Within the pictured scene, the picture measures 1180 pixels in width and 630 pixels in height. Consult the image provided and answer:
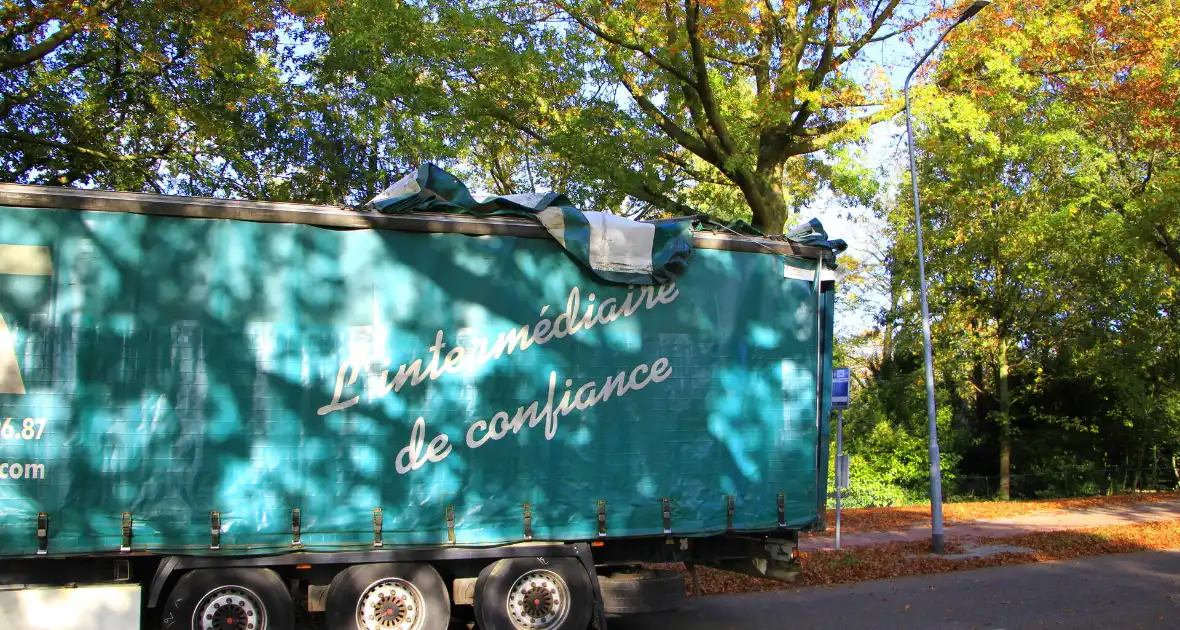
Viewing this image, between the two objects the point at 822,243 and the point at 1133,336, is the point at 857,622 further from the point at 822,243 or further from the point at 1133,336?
the point at 1133,336

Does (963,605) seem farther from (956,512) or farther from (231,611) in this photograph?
(956,512)

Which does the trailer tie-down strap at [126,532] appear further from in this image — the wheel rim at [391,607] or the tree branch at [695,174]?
the tree branch at [695,174]

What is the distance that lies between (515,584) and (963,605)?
18.5ft

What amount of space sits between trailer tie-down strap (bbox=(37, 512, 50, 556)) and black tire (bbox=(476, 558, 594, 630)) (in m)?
3.22

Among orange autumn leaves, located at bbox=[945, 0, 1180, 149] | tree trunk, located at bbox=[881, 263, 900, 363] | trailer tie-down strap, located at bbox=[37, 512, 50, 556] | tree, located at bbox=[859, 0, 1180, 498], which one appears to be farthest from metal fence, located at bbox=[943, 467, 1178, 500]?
trailer tie-down strap, located at bbox=[37, 512, 50, 556]

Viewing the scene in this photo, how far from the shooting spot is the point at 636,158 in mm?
15453

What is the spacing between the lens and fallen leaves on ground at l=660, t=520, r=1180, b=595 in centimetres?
1160

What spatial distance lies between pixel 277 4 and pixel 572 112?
5.10 meters

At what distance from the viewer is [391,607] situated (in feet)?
23.9

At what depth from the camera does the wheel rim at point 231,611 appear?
22.7 ft

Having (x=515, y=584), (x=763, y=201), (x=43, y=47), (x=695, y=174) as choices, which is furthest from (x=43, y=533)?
(x=695, y=174)

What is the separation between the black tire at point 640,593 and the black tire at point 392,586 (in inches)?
55.5

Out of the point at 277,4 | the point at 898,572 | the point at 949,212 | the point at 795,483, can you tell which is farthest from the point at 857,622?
the point at 949,212

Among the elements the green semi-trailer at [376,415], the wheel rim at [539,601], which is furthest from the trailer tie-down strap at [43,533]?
the wheel rim at [539,601]
